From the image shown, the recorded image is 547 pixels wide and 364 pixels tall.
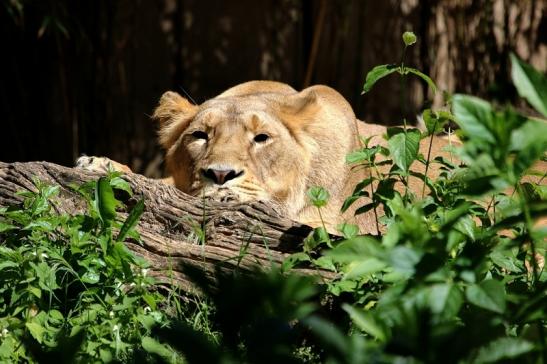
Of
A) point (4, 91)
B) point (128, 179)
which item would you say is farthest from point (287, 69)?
point (128, 179)

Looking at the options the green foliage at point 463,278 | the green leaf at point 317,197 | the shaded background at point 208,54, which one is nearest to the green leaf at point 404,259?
the green foliage at point 463,278

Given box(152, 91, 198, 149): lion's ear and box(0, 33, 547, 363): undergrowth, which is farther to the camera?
box(152, 91, 198, 149): lion's ear

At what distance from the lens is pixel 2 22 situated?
9.86 metres

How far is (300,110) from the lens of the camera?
6500 millimetres

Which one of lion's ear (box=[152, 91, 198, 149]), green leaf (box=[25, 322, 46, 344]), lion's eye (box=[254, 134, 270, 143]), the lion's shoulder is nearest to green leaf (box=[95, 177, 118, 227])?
green leaf (box=[25, 322, 46, 344])

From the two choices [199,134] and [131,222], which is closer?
[131,222]

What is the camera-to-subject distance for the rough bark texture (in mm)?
4336

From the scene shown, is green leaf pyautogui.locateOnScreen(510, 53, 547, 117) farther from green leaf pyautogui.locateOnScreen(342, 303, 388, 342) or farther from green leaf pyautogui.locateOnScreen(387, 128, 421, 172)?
green leaf pyautogui.locateOnScreen(387, 128, 421, 172)

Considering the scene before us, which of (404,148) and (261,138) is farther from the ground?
(404,148)

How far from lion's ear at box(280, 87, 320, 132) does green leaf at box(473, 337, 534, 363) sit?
15.3ft

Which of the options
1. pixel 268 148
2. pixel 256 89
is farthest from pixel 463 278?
pixel 256 89

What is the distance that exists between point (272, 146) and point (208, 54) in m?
3.62

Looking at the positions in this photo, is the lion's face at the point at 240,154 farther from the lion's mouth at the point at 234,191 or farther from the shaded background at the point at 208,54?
the shaded background at the point at 208,54

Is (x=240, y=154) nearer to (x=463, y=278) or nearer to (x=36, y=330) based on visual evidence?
(x=36, y=330)
